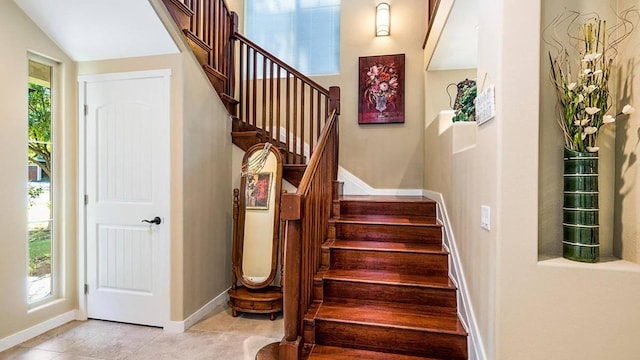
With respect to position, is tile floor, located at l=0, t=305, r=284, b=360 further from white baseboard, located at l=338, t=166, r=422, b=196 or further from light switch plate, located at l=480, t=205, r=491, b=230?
white baseboard, located at l=338, t=166, r=422, b=196

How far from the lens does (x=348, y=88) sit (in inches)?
182

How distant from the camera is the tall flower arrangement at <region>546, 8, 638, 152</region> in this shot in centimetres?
156

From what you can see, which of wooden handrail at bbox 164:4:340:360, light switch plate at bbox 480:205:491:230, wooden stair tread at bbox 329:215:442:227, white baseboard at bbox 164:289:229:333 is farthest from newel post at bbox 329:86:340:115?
white baseboard at bbox 164:289:229:333

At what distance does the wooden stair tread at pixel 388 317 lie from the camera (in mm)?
2199

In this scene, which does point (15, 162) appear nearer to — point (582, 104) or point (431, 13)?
point (582, 104)

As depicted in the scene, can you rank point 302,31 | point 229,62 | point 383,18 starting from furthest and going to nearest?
point 302,31
point 383,18
point 229,62

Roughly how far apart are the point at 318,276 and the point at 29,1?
3264mm

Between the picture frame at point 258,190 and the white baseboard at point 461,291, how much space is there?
5.78 feet

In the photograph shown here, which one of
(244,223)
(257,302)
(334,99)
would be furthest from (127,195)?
(334,99)

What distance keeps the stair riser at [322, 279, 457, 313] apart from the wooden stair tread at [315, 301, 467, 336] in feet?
0.23

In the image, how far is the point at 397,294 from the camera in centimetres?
254

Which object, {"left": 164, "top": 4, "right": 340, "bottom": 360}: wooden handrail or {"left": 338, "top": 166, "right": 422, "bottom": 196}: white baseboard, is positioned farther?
{"left": 338, "top": 166, "right": 422, "bottom": 196}: white baseboard

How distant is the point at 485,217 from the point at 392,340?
1.08 meters

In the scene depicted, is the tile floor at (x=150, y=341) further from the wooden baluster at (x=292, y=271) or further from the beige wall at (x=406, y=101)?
the beige wall at (x=406, y=101)
